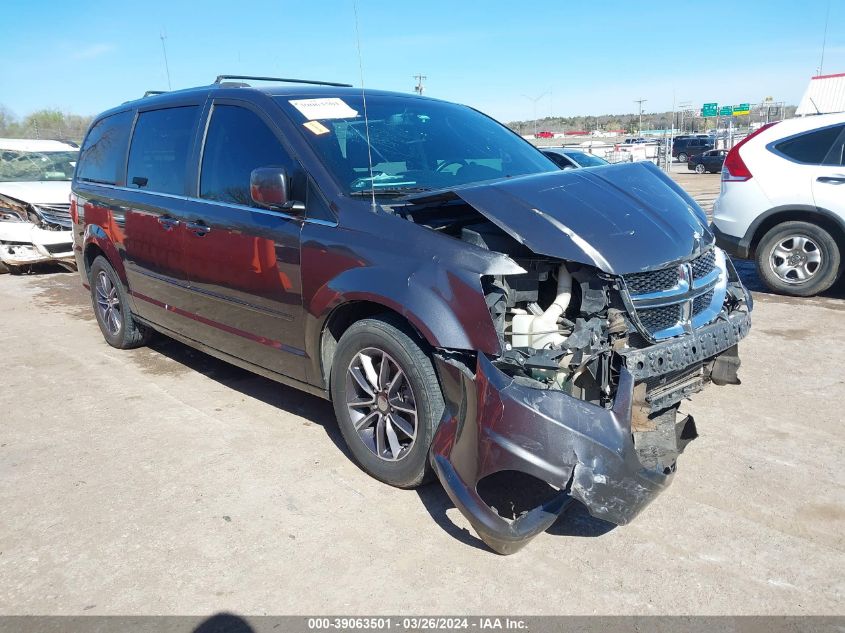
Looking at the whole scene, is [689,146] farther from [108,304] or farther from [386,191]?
[386,191]

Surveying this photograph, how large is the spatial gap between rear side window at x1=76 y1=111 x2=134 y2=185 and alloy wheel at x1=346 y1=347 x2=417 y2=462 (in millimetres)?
3114

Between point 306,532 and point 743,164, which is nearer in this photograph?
point 306,532

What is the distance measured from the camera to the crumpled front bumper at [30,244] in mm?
9672

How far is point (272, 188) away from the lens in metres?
3.47

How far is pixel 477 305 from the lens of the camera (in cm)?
286

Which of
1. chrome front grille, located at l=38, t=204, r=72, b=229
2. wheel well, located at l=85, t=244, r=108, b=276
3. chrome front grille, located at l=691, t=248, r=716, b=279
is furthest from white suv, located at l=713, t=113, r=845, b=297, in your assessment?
chrome front grille, located at l=38, t=204, r=72, b=229

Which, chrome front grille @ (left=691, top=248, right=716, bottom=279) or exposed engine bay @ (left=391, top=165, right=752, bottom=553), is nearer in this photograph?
exposed engine bay @ (left=391, top=165, right=752, bottom=553)

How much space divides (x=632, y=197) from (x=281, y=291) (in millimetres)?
1927

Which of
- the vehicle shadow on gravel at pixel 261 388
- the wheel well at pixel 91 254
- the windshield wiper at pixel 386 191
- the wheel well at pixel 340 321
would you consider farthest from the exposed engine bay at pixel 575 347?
the wheel well at pixel 91 254

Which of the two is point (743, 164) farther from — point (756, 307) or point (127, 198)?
point (127, 198)

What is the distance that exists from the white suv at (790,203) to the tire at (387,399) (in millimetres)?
5249

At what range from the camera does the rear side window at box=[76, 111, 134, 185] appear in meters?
5.43

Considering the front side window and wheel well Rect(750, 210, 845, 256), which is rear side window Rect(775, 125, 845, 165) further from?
the front side window

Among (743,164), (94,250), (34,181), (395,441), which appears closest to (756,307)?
(743,164)
